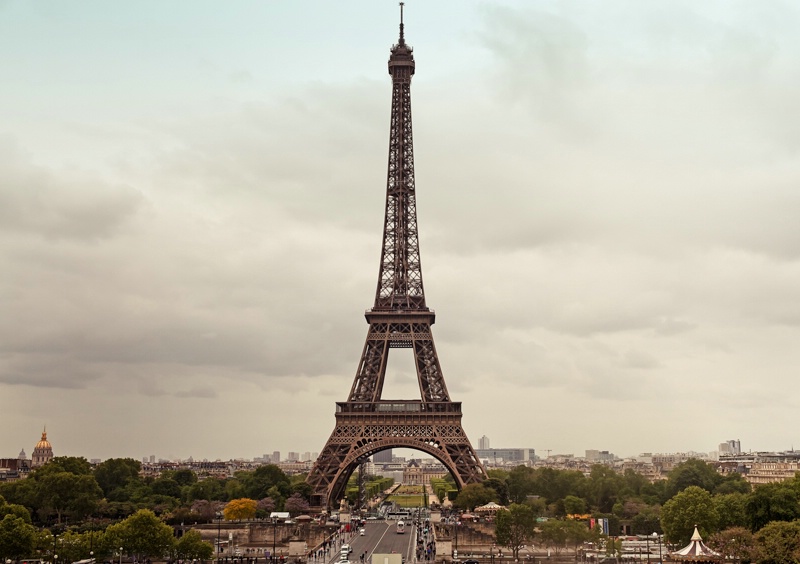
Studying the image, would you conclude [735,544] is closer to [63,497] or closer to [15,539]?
[15,539]

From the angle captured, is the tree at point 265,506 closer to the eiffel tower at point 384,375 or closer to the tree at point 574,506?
the eiffel tower at point 384,375

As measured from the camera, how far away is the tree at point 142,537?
232ft

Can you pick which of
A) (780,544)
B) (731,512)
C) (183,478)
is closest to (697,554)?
(780,544)

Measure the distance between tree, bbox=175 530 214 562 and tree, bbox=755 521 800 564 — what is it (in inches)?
1550

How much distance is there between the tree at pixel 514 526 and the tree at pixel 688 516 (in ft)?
37.4

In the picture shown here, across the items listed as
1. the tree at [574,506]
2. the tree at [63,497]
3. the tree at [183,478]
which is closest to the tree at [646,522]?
the tree at [574,506]

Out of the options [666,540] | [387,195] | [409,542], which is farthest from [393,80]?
[666,540]

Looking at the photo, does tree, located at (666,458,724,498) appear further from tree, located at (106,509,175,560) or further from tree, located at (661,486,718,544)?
tree, located at (106,509,175,560)

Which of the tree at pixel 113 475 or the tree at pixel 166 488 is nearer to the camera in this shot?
the tree at pixel 166 488

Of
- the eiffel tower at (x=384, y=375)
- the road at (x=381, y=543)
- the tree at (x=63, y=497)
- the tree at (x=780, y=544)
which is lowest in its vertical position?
the road at (x=381, y=543)

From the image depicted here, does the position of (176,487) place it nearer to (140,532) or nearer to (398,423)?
(398,423)

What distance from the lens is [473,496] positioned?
9962 cm

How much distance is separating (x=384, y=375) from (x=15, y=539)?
47.1 meters

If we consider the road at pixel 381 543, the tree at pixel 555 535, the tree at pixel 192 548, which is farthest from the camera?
the tree at pixel 555 535
